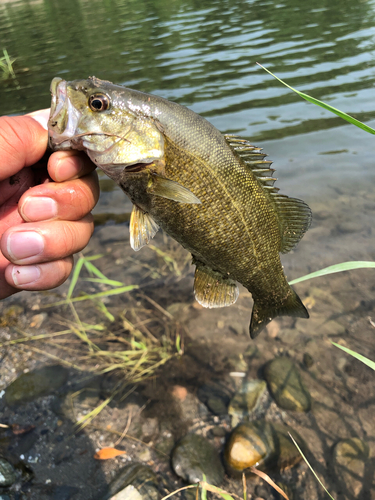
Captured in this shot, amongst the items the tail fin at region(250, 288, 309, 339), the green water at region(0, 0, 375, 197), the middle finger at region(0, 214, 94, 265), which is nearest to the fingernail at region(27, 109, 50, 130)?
the middle finger at region(0, 214, 94, 265)

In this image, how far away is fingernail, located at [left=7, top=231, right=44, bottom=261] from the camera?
2295 millimetres

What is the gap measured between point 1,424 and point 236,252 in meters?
2.96

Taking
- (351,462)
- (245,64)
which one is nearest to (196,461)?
→ (351,462)

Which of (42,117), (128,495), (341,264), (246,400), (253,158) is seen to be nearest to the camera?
(341,264)

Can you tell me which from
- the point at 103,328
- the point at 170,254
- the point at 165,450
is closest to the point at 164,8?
the point at 170,254

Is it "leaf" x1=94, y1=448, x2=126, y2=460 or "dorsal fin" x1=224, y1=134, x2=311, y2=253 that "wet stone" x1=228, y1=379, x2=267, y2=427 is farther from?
"dorsal fin" x1=224, y1=134, x2=311, y2=253

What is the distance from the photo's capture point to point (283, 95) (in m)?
9.74

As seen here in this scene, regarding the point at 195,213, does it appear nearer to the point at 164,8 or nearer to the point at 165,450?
the point at 165,450

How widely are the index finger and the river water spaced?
2.82 metres

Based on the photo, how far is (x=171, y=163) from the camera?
2.08 metres

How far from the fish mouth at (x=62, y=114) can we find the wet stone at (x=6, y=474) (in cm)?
278

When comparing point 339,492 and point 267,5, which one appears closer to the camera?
point 339,492

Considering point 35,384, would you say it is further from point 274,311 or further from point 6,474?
point 274,311

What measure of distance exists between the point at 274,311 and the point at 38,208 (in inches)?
68.8
